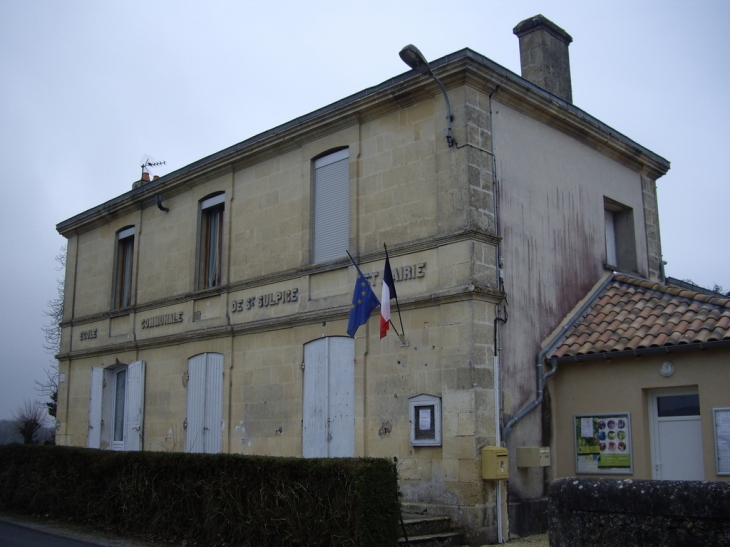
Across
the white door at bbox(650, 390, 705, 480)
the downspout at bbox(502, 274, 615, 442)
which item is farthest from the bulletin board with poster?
the downspout at bbox(502, 274, 615, 442)

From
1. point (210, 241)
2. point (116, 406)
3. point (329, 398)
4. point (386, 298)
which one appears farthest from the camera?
point (116, 406)

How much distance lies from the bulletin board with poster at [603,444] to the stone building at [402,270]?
1.84 ft

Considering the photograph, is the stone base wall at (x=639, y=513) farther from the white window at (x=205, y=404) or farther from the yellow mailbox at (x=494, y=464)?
the white window at (x=205, y=404)

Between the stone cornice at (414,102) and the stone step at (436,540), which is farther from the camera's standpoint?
the stone cornice at (414,102)

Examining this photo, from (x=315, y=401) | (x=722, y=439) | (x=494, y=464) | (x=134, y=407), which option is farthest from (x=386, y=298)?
(x=134, y=407)

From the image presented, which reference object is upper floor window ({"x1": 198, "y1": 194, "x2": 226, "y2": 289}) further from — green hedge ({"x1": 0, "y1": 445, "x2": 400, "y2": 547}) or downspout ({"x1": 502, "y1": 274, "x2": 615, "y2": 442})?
downspout ({"x1": 502, "y1": 274, "x2": 615, "y2": 442})

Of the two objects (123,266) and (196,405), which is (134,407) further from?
(123,266)

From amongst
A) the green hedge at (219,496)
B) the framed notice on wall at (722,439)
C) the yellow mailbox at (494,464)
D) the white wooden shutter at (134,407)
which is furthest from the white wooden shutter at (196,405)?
the framed notice on wall at (722,439)

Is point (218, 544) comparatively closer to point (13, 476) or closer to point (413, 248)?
point (413, 248)

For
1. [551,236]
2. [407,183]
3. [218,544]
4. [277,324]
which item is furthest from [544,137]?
[218,544]

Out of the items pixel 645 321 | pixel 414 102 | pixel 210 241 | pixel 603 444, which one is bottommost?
pixel 603 444

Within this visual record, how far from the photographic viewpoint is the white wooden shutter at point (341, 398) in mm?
12492

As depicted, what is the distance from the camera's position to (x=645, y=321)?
1192cm

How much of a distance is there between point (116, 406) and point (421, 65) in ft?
37.5
